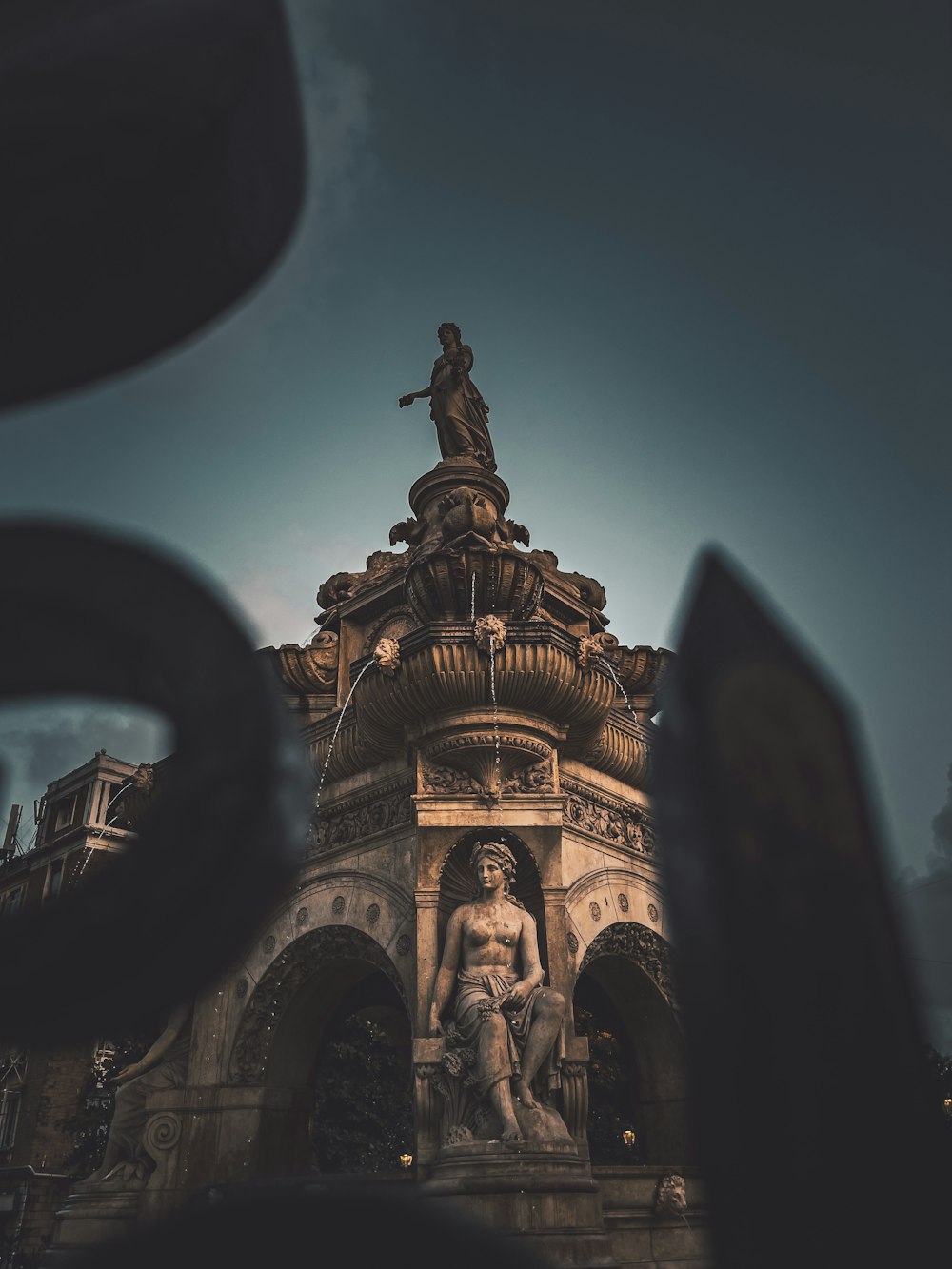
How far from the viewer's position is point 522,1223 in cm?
596

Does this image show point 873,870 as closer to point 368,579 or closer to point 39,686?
point 39,686

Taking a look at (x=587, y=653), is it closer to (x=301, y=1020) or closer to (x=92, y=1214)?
(x=301, y=1020)

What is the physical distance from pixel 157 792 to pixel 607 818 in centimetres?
881

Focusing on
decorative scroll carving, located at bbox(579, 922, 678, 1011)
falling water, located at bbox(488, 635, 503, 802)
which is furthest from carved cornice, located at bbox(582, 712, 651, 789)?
decorative scroll carving, located at bbox(579, 922, 678, 1011)

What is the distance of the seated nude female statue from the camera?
665 cm

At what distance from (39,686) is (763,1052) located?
2.29 ft

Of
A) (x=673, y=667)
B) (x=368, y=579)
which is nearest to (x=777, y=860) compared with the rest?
(x=673, y=667)

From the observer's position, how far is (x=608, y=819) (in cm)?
928

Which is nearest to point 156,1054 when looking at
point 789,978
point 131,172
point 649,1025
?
point 649,1025

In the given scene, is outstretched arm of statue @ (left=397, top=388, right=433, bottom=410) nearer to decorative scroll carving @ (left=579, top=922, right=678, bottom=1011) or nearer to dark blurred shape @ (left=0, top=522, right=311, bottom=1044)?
decorative scroll carving @ (left=579, top=922, right=678, bottom=1011)

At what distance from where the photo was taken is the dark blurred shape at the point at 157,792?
28.6 inches

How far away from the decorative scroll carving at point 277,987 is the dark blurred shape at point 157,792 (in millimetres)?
8090

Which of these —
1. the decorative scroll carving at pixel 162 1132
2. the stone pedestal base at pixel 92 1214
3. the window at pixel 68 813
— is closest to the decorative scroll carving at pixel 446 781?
the decorative scroll carving at pixel 162 1132

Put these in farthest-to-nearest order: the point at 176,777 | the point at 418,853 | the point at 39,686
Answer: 1. the point at 418,853
2. the point at 39,686
3. the point at 176,777
